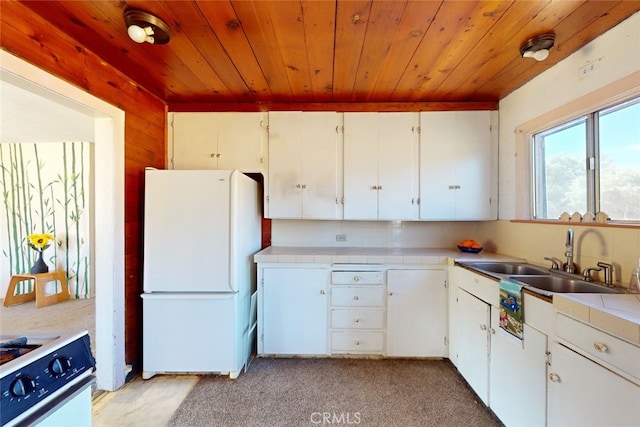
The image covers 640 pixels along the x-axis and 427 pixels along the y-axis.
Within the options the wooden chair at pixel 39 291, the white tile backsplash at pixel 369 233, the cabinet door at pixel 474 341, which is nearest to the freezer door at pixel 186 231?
the white tile backsplash at pixel 369 233

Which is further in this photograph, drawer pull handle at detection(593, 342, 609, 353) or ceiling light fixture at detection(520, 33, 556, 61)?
ceiling light fixture at detection(520, 33, 556, 61)

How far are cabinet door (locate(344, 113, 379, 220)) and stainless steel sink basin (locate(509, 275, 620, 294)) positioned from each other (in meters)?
1.24

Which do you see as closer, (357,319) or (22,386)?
(22,386)

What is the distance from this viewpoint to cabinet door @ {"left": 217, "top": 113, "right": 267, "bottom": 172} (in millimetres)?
2443

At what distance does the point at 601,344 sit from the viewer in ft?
3.15

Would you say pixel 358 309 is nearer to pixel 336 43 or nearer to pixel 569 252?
pixel 569 252

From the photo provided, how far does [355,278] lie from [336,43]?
175cm

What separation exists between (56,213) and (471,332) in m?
5.40

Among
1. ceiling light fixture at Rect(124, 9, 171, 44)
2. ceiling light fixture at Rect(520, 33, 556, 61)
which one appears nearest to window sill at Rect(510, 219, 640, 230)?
ceiling light fixture at Rect(520, 33, 556, 61)

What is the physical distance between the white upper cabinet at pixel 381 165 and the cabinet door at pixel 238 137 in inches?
34.8

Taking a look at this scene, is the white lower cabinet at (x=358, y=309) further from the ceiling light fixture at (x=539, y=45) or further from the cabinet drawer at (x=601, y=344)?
the ceiling light fixture at (x=539, y=45)

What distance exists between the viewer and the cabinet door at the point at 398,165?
2430 millimetres

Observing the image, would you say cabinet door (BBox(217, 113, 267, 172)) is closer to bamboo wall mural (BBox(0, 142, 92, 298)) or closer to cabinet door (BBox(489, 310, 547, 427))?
cabinet door (BBox(489, 310, 547, 427))

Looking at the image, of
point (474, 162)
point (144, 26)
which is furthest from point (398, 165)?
point (144, 26)
